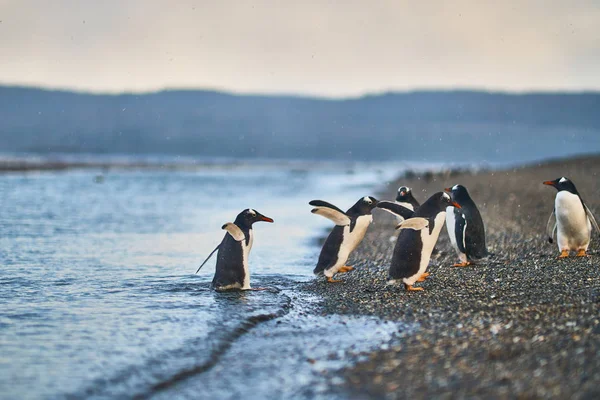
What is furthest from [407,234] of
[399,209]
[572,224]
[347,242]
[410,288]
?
[572,224]

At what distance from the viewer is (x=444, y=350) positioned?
5.08 m

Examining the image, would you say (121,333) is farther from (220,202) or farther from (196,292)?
(220,202)

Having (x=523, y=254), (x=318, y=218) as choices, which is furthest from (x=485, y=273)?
(x=318, y=218)

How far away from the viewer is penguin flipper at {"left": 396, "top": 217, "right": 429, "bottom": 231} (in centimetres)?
778

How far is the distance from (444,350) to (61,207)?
18919mm

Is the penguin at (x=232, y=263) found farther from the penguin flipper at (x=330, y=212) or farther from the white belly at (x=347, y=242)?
the white belly at (x=347, y=242)

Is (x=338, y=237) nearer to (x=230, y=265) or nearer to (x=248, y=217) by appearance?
(x=248, y=217)

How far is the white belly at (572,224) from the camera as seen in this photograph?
941 cm

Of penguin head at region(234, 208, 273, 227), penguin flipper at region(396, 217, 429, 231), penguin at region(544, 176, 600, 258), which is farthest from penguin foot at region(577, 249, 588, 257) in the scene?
penguin head at region(234, 208, 273, 227)

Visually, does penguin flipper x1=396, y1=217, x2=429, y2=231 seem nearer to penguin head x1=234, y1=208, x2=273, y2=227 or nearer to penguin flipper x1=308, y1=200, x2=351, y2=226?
penguin flipper x1=308, y1=200, x2=351, y2=226

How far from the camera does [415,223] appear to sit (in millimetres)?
7801

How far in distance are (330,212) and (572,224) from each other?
3.25 m

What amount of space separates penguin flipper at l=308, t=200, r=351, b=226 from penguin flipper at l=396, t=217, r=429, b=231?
3.28ft

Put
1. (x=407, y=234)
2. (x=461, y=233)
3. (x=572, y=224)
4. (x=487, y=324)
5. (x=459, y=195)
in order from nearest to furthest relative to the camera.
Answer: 1. (x=487, y=324)
2. (x=407, y=234)
3. (x=461, y=233)
4. (x=572, y=224)
5. (x=459, y=195)
